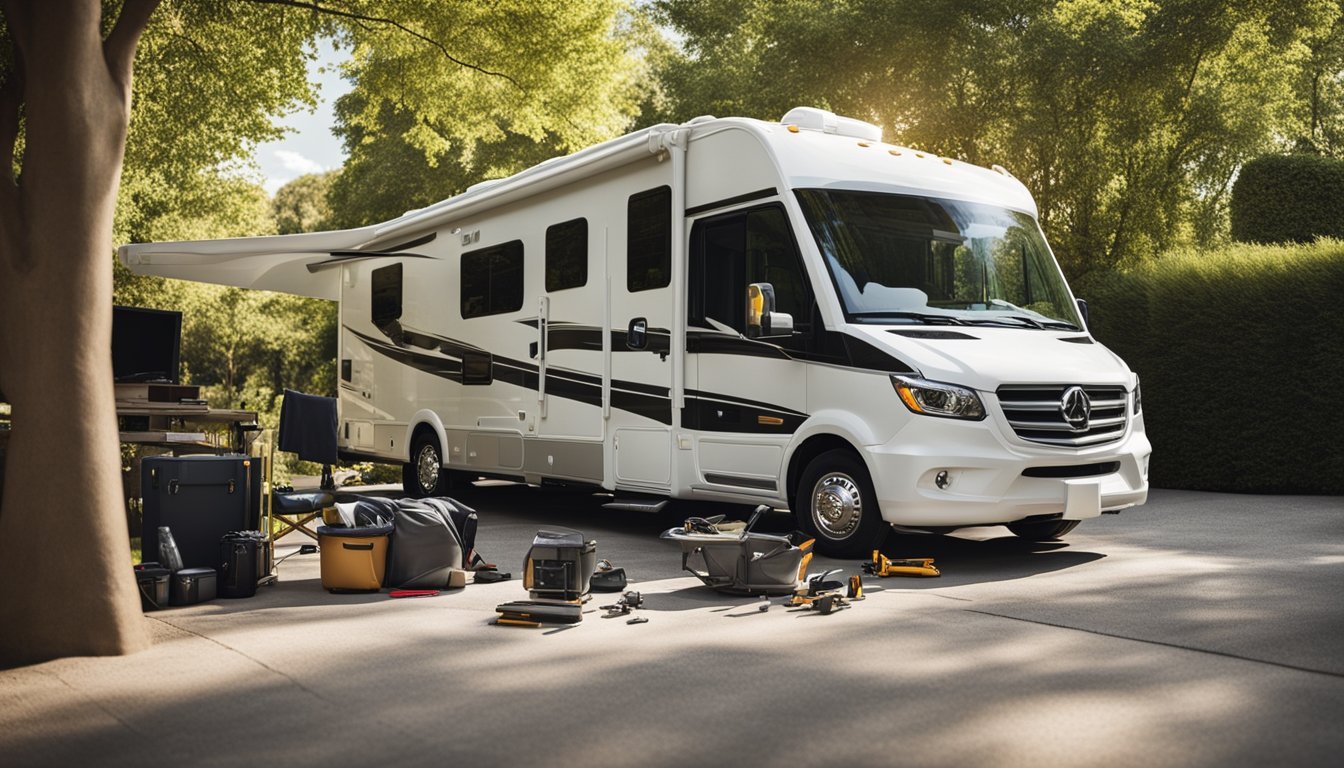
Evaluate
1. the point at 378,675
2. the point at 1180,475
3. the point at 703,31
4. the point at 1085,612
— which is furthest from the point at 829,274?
the point at 703,31

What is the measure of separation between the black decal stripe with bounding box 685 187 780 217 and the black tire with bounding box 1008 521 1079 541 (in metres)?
3.11

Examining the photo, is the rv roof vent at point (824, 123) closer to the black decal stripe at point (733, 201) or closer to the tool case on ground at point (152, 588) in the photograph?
the black decal stripe at point (733, 201)

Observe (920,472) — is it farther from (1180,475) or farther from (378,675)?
(1180,475)

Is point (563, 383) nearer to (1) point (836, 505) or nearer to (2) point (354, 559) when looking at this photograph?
(1) point (836, 505)

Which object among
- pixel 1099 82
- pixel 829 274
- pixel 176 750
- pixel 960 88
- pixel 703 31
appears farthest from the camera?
pixel 703 31

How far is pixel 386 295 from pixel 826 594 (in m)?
8.79

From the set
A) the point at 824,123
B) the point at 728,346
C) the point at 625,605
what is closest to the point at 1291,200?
the point at 824,123

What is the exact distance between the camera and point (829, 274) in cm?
857

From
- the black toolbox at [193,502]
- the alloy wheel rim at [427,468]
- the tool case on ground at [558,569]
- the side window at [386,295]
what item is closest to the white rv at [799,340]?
the alloy wheel rim at [427,468]

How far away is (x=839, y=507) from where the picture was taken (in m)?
8.43

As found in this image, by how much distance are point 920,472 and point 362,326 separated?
28.9 feet

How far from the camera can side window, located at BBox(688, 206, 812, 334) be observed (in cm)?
880

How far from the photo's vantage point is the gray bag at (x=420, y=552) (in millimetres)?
7629

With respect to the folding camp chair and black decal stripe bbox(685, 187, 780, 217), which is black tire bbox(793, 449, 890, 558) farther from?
the folding camp chair
